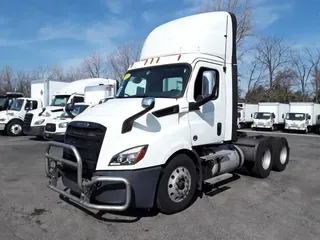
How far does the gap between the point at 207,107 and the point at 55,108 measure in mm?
12199

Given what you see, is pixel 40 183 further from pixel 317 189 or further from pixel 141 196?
pixel 317 189

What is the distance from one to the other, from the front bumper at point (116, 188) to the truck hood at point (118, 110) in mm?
641

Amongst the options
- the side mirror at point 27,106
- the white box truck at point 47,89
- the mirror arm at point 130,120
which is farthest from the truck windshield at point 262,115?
the mirror arm at point 130,120

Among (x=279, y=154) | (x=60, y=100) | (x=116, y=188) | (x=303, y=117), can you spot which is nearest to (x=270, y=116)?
(x=303, y=117)

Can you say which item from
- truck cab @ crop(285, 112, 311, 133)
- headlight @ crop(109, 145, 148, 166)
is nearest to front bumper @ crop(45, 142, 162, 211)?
headlight @ crop(109, 145, 148, 166)

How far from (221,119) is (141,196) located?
2.56 m

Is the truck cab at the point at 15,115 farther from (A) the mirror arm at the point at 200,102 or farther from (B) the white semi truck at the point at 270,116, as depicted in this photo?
(B) the white semi truck at the point at 270,116

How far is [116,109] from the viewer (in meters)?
4.95

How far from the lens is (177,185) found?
4.95 metres

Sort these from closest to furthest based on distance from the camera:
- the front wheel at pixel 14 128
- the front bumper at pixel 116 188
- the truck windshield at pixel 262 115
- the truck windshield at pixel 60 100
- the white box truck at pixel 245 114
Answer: the front bumper at pixel 116 188 → the truck windshield at pixel 60 100 → the front wheel at pixel 14 128 → the truck windshield at pixel 262 115 → the white box truck at pixel 245 114

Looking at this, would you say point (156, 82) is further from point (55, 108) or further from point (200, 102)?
point (55, 108)

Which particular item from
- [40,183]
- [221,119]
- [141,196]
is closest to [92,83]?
[40,183]

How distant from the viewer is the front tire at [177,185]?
4738 mm

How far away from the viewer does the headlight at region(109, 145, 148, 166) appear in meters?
4.35
